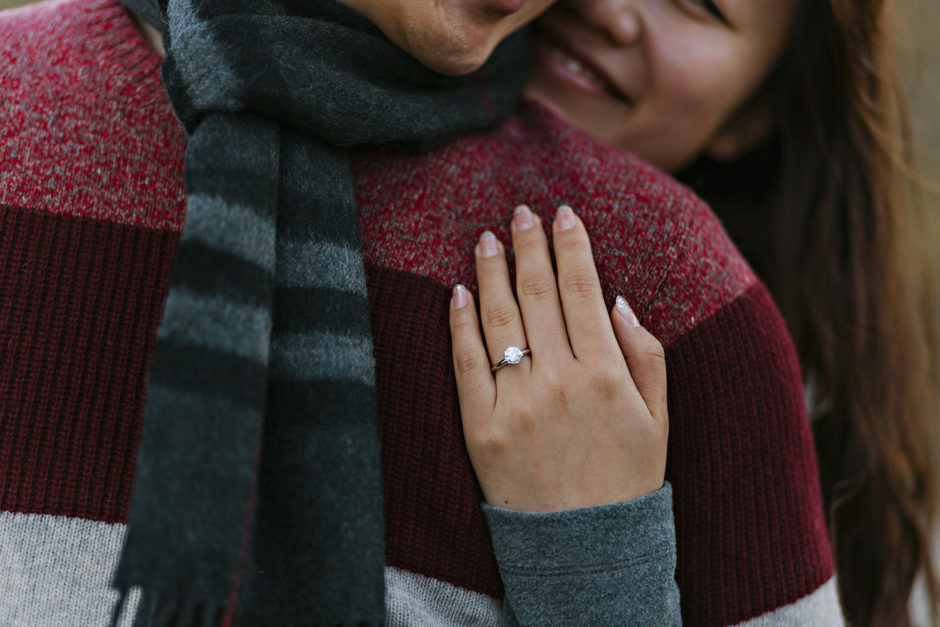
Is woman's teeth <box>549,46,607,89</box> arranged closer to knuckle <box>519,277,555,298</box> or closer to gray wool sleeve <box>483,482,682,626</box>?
knuckle <box>519,277,555,298</box>

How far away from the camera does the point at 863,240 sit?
180 cm

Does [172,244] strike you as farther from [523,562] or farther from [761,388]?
[761,388]

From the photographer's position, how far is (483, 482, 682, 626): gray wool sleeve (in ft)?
3.45

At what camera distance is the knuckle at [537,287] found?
1148 millimetres

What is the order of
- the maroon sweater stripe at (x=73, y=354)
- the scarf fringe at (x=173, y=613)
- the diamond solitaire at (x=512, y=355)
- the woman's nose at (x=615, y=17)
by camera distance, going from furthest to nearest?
1. the woman's nose at (x=615, y=17)
2. the diamond solitaire at (x=512, y=355)
3. the maroon sweater stripe at (x=73, y=354)
4. the scarf fringe at (x=173, y=613)

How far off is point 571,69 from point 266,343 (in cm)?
90

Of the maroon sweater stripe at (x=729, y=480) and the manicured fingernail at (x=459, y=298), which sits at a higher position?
the manicured fingernail at (x=459, y=298)

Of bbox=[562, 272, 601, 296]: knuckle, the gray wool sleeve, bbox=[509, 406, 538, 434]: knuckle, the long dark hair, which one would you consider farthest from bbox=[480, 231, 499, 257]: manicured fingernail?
the long dark hair

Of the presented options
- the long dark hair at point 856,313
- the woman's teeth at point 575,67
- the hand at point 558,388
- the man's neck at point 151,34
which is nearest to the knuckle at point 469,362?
the hand at point 558,388

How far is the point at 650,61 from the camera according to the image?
1525 millimetres

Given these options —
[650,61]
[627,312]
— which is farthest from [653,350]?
[650,61]

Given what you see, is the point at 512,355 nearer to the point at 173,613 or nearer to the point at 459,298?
the point at 459,298

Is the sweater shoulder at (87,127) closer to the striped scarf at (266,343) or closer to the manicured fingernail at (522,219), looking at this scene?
the striped scarf at (266,343)

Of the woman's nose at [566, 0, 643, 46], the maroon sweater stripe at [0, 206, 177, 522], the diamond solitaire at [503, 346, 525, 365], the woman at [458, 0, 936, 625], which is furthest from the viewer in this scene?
the woman at [458, 0, 936, 625]
